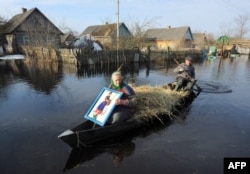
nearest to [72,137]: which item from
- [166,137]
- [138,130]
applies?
[138,130]

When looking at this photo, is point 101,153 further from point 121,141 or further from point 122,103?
point 122,103

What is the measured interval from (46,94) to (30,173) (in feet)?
18.1

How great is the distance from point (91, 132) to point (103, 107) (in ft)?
2.64

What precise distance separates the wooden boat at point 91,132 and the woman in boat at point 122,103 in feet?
0.53

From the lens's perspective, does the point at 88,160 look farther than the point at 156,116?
No

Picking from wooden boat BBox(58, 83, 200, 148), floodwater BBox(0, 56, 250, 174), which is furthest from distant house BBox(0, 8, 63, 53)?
wooden boat BBox(58, 83, 200, 148)

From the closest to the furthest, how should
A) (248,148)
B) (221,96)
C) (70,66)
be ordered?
(248,148) < (221,96) < (70,66)

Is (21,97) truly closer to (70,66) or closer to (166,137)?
(166,137)

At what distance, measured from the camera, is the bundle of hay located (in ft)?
19.7

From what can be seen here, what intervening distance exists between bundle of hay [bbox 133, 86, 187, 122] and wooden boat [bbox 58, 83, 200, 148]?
370 mm

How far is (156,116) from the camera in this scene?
609cm

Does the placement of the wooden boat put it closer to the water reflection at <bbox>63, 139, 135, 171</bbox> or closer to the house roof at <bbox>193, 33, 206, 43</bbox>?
the water reflection at <bbox>63, 139, 135, 171</bbox>

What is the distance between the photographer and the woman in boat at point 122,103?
16.9 ft

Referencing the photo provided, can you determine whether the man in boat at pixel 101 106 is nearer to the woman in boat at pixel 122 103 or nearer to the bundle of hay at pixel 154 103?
the woman in boat at pixel 122 103
